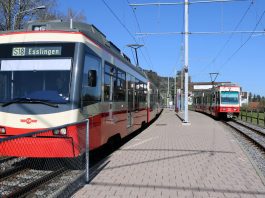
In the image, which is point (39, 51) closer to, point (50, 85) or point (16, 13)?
point (50, 85)

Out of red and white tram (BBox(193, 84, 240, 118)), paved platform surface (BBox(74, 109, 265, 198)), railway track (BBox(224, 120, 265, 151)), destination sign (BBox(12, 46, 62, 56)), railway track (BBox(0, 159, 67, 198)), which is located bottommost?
railway track (BBox(224, 120, 265, 151))

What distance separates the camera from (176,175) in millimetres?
8266

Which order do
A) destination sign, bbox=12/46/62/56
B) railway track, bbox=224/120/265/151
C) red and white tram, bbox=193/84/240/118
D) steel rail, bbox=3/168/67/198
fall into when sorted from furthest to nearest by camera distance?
red and white tram, bbox=193/84/240/118 < railway track, bbox=224/120/265/151 < destination sign, bbox=12/46/62/56 < steel rail, bbox=3/168/67/198

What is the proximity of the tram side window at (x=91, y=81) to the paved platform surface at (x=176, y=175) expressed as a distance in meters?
1.57

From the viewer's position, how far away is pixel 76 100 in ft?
26.5

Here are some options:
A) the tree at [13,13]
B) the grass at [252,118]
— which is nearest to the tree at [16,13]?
the tree at [13,13]

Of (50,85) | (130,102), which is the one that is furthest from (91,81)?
(130,102)

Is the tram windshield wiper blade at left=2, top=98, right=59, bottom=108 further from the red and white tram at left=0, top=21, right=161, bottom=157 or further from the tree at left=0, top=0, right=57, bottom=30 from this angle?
the tree at left=0, top=0, right=57, bottom=30

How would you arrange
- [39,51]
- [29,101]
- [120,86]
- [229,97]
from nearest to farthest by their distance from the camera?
1. [29,101]
2. [39,51]
3. [120,86]
4. [229,97]

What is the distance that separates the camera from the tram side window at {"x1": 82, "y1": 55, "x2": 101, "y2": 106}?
8531 millimetres

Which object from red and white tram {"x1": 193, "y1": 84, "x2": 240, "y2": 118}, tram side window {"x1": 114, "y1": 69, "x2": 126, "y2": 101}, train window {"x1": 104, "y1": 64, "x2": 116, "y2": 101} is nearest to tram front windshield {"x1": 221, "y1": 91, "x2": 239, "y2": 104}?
red and white tram {"x1": 193, "y1": 84, "x2": 240, "y2": 118}

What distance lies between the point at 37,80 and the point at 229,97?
27662 millimetres

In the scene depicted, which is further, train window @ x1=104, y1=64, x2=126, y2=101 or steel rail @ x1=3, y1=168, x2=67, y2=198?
train window @ x1=104, y1=64, x2=126, y2=101

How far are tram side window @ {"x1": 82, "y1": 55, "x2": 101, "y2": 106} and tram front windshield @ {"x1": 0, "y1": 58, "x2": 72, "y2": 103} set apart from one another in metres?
0.46
